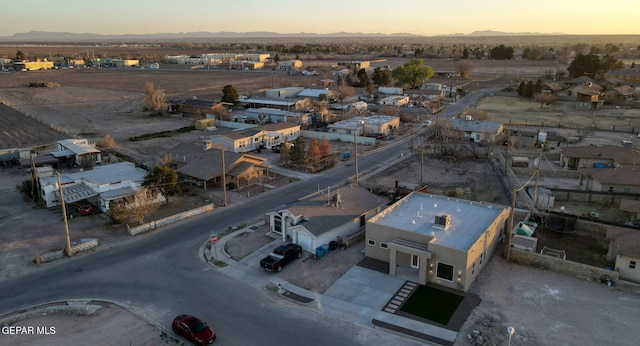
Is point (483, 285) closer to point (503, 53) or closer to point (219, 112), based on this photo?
point (219, 112)

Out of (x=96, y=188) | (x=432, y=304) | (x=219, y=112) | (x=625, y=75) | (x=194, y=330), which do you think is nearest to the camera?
(x=194, y=330)

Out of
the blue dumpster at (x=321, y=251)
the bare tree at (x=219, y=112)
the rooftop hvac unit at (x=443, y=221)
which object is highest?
the bare tree at (x=219, y=112)

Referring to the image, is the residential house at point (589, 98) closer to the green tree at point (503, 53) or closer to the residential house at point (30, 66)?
the green tree at point (503, 53)

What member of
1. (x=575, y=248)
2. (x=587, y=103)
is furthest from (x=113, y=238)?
(x=587, y=103)

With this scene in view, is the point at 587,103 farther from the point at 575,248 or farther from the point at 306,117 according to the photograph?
the point at 575,248

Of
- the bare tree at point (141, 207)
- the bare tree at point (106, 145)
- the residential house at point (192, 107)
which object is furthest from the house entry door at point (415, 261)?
the residential house at point (192, 107)

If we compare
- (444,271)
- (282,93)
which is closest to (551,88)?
(282,93)
